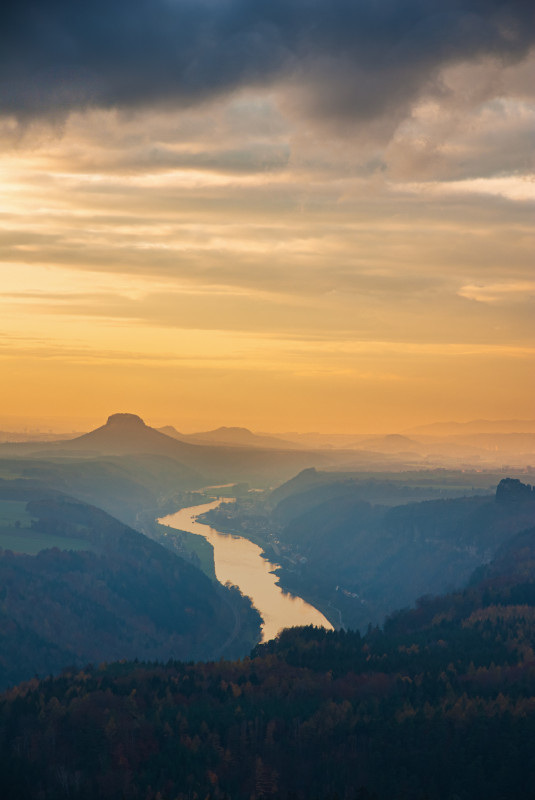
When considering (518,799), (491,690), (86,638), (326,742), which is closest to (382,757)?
(326,742)

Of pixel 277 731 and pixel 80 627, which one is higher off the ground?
pixel 277 731

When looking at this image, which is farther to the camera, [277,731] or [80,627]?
[80,627]

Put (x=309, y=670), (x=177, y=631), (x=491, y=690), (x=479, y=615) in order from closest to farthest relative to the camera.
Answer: (x=491, y=690), (x=309, y=670), (x=479, y=615), (x=177, y=631)

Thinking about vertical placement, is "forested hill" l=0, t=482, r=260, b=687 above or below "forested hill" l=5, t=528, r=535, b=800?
below

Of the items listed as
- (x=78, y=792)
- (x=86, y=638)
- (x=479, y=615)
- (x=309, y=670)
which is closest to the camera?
(x=78, y=792)

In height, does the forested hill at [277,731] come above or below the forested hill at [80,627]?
above

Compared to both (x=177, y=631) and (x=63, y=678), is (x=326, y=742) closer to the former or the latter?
(x=63, y=678)

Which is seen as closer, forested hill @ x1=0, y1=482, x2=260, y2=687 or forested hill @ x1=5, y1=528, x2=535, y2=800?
forested hill @ x1=5, y1=528, x2=535, y2=800

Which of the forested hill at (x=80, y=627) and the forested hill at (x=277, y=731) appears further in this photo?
the forested hill at (x=80, y=627)
